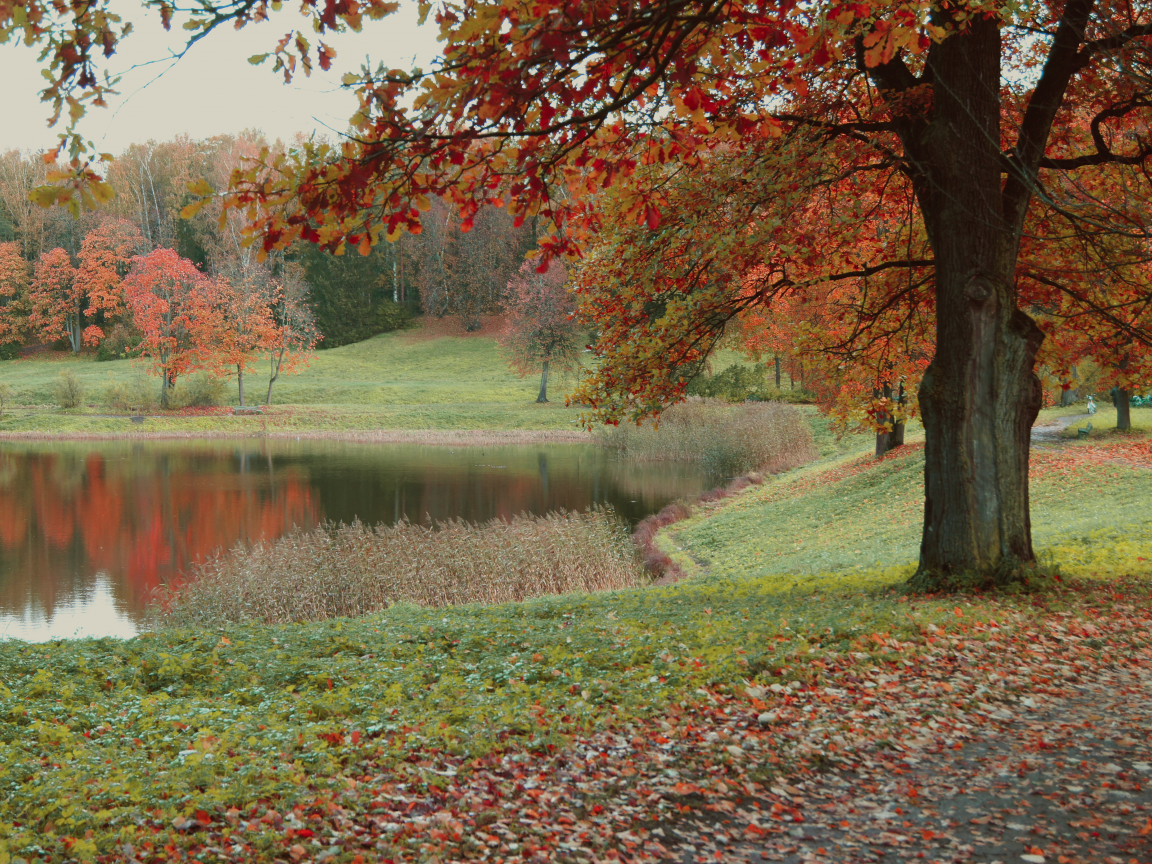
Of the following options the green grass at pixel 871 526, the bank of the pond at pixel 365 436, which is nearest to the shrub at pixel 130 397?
the bank of the pond at pixel 365 436

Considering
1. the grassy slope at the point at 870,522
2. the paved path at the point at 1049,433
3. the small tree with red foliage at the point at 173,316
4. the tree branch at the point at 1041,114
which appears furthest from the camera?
the small tree with red foliage at the point at 173,316

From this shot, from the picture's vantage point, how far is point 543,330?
4884 centimetres

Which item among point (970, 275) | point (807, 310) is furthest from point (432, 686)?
point (807, 310)

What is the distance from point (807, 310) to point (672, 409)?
11838 mm

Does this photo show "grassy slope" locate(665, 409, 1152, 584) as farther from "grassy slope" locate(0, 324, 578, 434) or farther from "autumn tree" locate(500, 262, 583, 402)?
"autumn tree" locate(500, 262, 583, 402)

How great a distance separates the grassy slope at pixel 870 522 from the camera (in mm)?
11664

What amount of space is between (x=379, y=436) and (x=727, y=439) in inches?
737

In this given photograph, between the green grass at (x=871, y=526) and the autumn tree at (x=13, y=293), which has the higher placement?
the autumn tree at (x=13, y=293)

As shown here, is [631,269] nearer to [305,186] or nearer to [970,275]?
[970,275]

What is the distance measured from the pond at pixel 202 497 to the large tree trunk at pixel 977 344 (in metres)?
10.7

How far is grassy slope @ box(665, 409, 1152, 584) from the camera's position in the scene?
11664 mm

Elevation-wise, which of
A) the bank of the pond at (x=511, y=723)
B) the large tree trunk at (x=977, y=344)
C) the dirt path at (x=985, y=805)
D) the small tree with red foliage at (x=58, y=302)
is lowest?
the dirt path at (x=985, y=805)

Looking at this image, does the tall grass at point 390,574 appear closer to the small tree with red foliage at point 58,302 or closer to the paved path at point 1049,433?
the paved path at point 1049,433

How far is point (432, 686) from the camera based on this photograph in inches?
232
